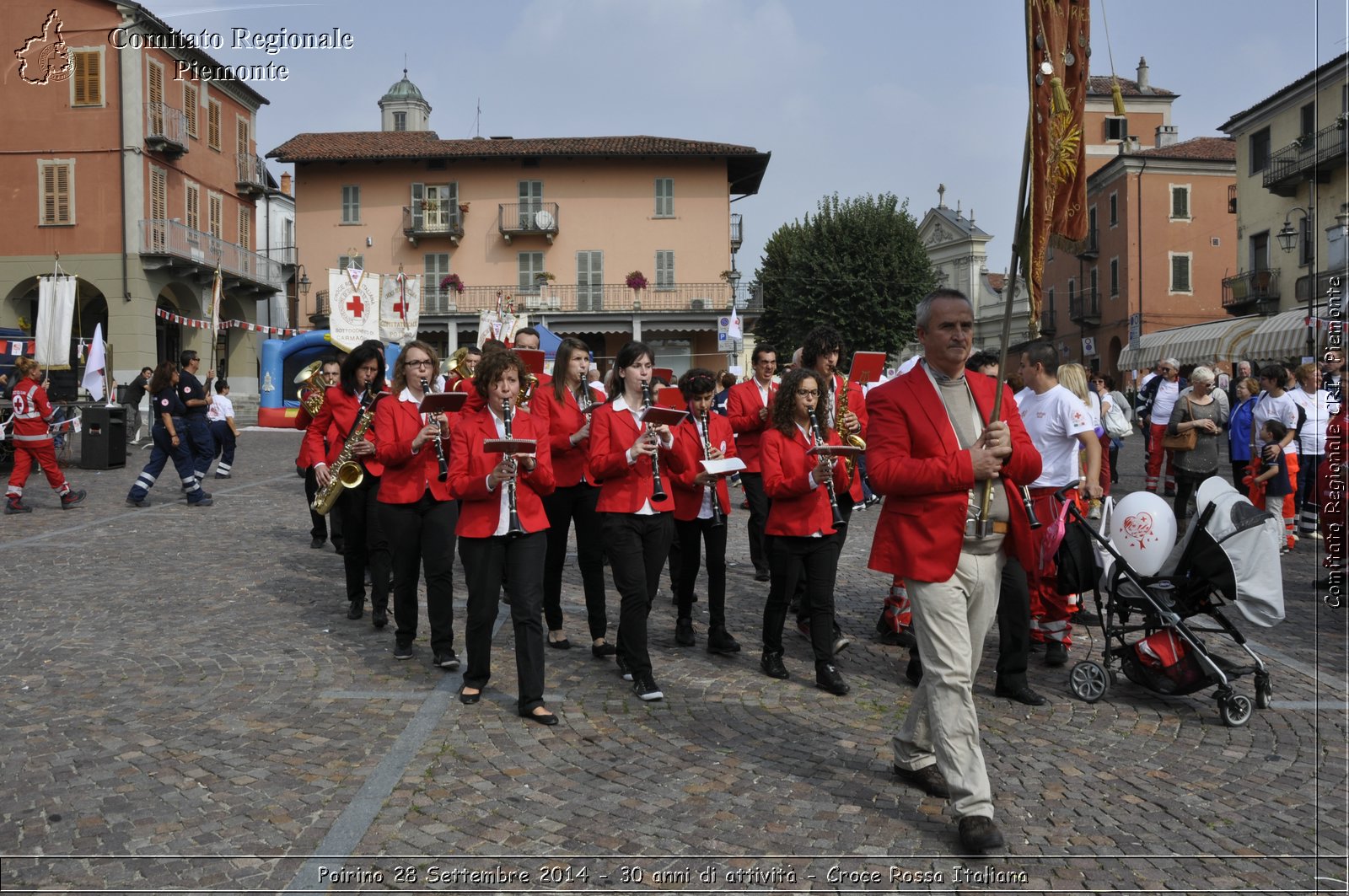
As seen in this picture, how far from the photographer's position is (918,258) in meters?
46.9

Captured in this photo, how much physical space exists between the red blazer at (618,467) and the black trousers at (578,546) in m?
0.76

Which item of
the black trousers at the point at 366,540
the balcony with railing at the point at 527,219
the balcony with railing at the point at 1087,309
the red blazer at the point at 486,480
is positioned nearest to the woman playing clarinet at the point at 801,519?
the red blazer at the point at 486,480

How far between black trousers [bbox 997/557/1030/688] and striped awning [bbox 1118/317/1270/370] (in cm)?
2410

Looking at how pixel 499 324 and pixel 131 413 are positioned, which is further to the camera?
pixel 131 413

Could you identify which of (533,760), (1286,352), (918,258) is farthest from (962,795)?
(918,258)

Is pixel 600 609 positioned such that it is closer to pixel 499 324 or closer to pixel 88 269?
pixel 499 324

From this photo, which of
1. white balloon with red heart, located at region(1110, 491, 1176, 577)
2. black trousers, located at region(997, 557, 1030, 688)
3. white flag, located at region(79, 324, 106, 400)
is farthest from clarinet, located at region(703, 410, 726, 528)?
white flag, located at region(79, 324, 106, 400)

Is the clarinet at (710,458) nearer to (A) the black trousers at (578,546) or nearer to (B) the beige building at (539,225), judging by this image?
(A) the black trousers at (578,546)

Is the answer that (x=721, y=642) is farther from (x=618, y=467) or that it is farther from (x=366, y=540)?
(x=366, y=540)

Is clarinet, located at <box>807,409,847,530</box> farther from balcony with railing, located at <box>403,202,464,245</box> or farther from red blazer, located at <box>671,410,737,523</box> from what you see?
balcony with railing, located at <box>403,202,464,245</box>

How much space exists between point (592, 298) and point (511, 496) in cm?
4512

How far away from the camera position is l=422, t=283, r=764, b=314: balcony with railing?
160ft

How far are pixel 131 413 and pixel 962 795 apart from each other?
994 inches

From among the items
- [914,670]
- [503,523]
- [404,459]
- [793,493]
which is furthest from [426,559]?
[914,670]
